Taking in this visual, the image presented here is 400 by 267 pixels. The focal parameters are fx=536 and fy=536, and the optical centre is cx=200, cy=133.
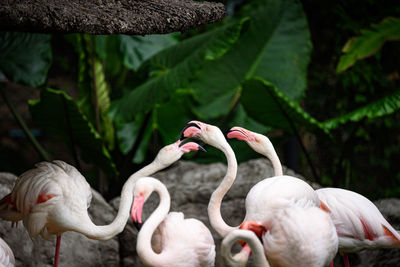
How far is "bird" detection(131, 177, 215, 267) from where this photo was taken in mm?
2039

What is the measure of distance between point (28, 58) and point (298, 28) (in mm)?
2051

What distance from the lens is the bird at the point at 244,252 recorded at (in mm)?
1880

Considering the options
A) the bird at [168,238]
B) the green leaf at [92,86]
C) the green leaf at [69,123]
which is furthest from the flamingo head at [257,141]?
the green leaf at [92,86]

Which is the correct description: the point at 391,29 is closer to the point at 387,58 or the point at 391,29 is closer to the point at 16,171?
the point at 387,58

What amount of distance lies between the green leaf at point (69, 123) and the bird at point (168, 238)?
1153 mm

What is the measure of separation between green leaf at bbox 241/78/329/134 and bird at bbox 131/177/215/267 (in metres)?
1.22

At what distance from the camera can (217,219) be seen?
7.34ft

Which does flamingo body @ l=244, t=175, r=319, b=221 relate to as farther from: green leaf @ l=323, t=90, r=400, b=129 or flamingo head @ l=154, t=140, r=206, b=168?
green leaf @ l=323, t=90, r=400, b=129

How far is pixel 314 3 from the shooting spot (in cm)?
459

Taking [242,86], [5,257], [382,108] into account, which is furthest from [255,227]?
[242,86]

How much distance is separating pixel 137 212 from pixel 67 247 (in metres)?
1.00

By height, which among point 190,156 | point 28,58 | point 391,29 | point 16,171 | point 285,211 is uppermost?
point 391,29

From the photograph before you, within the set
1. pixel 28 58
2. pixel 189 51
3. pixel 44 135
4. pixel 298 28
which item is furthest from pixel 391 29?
pixel 44 135

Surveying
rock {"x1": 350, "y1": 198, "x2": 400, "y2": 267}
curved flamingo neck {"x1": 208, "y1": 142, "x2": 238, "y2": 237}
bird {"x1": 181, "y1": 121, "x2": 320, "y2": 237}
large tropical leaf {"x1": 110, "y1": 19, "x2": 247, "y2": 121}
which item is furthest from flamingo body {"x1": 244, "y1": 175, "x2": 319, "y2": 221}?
large tropical leaf {"x1": 110, "y1": 19, "x2": 247, "y2": 121}
